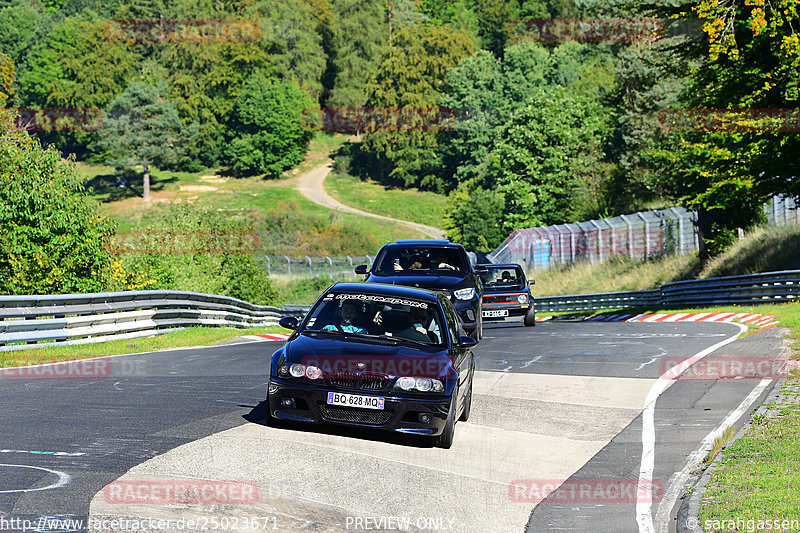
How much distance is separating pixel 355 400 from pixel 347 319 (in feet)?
4.71

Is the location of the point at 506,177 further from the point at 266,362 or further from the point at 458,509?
the point at 458,509

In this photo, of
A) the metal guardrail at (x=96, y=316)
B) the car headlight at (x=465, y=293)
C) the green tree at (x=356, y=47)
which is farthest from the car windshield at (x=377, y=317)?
the green tree at (x=356, y=47)

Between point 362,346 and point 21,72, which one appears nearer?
point 362,346

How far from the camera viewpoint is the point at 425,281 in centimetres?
1803

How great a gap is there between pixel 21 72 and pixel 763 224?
11858cm

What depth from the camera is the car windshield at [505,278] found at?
28.2m

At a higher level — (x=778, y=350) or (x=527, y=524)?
(x=527, y=524)

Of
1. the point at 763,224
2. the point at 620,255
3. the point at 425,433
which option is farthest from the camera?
the point at 620,255

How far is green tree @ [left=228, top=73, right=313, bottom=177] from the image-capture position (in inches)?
4641

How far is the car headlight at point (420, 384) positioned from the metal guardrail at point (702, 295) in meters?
22.0

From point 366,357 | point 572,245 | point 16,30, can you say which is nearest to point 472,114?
point 572,245

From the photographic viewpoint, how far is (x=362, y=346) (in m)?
10.1

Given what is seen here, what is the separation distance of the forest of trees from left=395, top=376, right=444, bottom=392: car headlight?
3224 centimetres

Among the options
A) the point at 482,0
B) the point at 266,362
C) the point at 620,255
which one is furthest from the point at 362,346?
the point at 482,0
